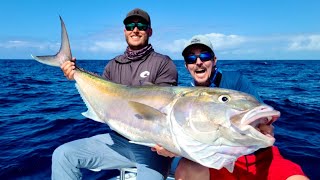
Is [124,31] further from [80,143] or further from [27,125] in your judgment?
[27,125]

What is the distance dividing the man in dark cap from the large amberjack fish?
0.37 metres

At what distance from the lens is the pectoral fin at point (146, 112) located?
9.80ft

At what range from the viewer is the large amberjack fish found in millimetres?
2445

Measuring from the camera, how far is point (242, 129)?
2393mm

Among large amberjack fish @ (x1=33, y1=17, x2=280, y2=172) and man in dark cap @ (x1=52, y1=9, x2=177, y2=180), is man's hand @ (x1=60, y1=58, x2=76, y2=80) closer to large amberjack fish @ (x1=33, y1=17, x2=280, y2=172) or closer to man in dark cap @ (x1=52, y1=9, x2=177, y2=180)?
man in dark cap @ (x1=52, y1=9, x2=177, y2=180)

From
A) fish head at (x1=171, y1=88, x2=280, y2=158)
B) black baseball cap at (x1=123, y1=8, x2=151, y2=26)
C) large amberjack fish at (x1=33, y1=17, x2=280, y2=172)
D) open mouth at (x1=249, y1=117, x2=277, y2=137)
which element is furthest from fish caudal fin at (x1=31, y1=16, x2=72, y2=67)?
open mouth at (x1=249, y1=117, x2=277, y2=137)

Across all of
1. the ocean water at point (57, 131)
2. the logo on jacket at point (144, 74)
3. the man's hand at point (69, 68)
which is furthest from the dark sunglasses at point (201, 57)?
the ocean water at point (57, 131)

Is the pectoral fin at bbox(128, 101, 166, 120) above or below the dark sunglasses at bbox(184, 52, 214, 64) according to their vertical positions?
below

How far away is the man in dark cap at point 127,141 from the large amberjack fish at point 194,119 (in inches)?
14.5

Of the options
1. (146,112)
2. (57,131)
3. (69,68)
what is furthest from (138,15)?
(57,131)

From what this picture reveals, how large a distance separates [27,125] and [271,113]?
7.60m

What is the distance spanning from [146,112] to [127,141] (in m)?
0.82

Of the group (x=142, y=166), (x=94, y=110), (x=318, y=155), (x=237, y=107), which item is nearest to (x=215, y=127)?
(x=237, y=107)

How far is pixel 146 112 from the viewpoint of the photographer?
10.1 ft
